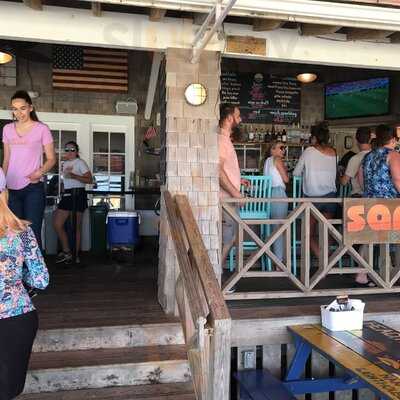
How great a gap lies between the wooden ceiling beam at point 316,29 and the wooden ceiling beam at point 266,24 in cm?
20

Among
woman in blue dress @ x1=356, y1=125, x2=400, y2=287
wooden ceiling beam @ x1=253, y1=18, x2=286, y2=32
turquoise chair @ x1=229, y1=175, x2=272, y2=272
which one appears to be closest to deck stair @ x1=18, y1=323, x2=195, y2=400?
turquoise chair @ x1=229, y1=175, x2=272, y2=272

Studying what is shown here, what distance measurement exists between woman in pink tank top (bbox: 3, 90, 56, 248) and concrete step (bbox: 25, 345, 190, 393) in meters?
1.06

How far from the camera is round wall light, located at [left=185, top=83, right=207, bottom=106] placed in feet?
12.1

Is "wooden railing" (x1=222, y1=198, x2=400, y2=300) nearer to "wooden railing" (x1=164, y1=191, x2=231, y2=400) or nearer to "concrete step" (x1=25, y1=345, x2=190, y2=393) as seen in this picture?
"wooden railing" (x1=164, y1=191, x2=231, y2=400)

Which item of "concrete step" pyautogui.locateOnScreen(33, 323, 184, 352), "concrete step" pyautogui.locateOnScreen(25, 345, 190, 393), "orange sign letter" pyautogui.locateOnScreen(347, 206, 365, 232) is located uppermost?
"orange sign letter" pyautogui.locateOnScreen(347, 206, 365, 232)

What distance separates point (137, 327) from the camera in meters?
3.28

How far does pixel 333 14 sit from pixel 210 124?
3.69 ft

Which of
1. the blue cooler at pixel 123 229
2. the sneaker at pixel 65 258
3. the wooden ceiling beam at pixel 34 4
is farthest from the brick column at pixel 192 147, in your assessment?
the sneaker at pixel 65 258

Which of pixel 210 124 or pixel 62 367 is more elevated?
pixel 210 124

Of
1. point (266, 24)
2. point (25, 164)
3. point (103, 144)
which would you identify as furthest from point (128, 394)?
point (103, 144)

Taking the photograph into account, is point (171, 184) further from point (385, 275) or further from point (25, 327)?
point (385, 275)

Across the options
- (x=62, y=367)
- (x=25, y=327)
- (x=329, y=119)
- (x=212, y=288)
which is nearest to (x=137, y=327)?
(x=62, y=367)

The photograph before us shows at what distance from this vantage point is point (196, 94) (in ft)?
12.1

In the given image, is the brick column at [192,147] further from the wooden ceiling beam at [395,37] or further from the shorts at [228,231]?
the wooden ceiling beam at [395,37]
